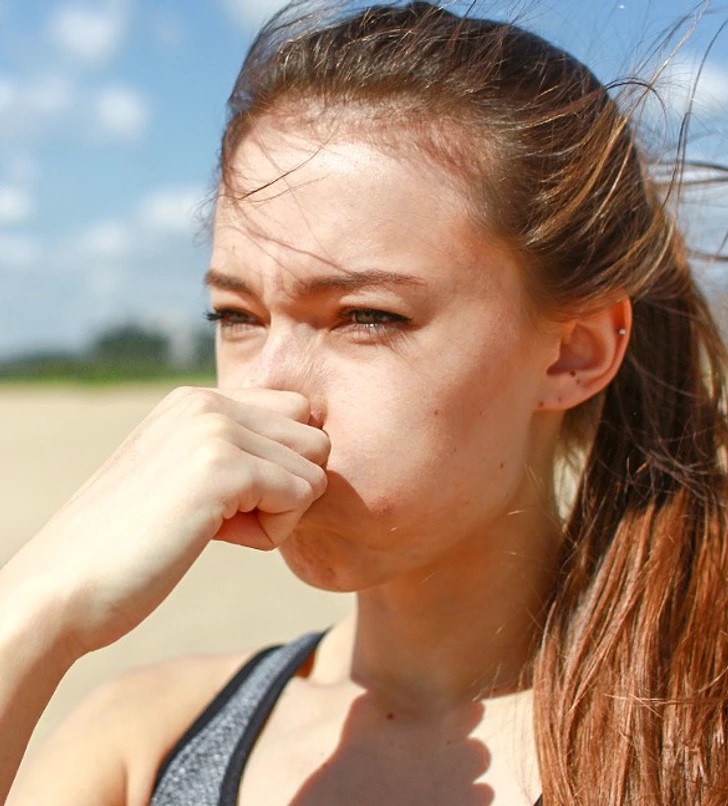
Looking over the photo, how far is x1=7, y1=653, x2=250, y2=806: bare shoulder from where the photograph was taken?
2.53 metres

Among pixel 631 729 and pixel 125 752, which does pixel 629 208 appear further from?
pixel 125 752

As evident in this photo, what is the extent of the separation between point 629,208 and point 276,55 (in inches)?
40.0

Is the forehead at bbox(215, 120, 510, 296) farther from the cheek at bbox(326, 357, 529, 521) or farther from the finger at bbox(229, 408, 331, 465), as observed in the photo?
the finger at bbox(229, 408, 331, 465)

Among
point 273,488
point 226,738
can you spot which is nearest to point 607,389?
point 273,488

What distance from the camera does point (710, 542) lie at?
2.52 m

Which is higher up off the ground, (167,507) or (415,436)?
(415,436)

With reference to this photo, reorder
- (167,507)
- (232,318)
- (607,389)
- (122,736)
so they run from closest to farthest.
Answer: (167,507), (232,318), (122,736), (607,389)

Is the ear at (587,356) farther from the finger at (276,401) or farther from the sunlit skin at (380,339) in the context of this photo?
the finger at (276,401)

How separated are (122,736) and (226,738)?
27cm

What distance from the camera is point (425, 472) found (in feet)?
7.54

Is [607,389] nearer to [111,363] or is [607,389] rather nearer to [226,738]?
[226,738]

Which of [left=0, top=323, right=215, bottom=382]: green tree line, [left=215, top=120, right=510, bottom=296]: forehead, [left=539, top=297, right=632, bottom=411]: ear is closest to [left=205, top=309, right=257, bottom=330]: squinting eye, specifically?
[left=215, top=120, right=510, bottom=296]: forehead

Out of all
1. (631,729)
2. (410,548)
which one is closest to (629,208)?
(410,548)

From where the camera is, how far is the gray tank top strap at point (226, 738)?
2.51 metres
